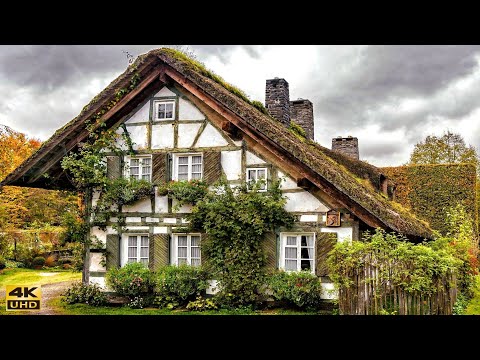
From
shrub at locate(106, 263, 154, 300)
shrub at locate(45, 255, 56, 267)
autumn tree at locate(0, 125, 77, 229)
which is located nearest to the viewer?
shrub at locate(106, 263, 154, 300)

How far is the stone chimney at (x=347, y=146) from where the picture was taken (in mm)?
20531

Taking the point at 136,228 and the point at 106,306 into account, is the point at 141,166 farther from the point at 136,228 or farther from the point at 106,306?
the point at 106,306

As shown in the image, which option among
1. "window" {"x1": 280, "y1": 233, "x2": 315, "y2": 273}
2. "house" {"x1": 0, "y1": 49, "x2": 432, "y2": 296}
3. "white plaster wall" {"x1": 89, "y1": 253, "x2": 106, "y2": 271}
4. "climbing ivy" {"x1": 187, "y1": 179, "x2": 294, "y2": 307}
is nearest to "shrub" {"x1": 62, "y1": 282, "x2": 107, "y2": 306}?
"house" {"x1": 0, "y1": 49, "x2": 432, "y2": 296}

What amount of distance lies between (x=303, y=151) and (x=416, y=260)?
3844 mm

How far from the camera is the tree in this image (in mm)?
28172

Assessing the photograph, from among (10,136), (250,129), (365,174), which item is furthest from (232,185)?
(10,136)

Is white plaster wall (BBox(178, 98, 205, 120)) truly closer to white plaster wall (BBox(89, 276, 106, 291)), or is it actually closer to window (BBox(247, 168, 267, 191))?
window (BBox(247, 168, 267, 191))

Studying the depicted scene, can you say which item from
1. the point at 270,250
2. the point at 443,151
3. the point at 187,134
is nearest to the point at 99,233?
the point at 187,134

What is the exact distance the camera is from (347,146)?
67.9 ft

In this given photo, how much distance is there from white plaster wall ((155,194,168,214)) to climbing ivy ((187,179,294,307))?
1055 millimetres

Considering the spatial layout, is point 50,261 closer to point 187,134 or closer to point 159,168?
point 159,168

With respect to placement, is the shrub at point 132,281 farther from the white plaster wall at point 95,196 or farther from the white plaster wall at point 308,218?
the white plaster wall at point 308,218

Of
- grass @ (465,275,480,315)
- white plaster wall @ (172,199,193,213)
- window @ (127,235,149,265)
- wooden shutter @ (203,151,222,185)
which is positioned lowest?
grass @ (465,275,480,315)

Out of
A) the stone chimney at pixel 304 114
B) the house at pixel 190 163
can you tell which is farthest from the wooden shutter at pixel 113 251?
the stone chimney at pixel 304 114
